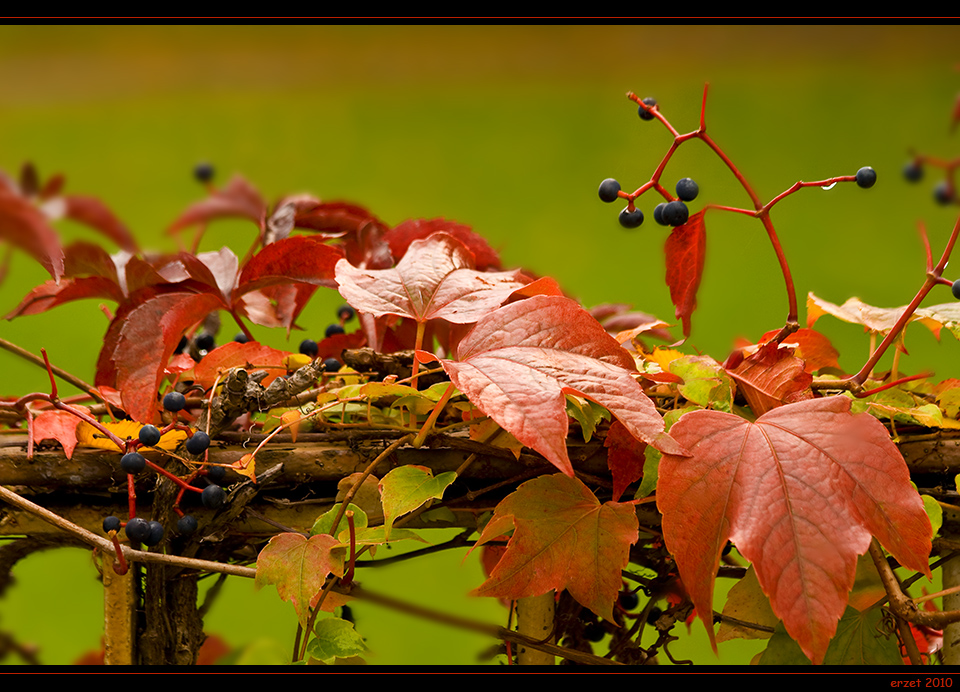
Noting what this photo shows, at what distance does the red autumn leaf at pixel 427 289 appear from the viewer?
1.21 ft

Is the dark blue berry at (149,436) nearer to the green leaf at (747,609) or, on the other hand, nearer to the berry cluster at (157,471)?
the berry cluster at (157,471)

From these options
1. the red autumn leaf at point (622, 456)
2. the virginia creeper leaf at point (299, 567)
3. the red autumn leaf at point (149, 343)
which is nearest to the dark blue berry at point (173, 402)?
the red autumn leaf at point (149, 343)

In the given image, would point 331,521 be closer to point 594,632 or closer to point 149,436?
point 149,436

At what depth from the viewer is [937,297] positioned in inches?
49.8

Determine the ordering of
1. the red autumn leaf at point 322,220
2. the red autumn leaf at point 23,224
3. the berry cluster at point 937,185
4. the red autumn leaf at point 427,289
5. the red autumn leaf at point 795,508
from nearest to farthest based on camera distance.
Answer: the red autumn leaf at point 23,224, the red autumn leaf at point 795,508, the red autumn leaf at point 427,289, the berry cluster at point 937,185, the red autumn leaf at point 322,220

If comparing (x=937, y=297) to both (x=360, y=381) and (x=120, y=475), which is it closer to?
(x=360, y=381)

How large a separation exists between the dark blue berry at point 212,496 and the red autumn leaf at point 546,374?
0.14m

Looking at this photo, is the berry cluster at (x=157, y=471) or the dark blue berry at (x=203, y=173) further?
the dark blue berry at (x=203, y=173)

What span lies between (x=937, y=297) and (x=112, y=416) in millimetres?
1307

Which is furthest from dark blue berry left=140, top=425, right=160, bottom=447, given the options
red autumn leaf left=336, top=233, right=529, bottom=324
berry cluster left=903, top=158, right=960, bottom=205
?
berry cluster left=903, top=158, right=960, bottom=205

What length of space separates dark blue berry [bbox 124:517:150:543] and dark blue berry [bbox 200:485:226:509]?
0.03 meters

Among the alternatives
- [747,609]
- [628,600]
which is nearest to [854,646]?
[747,609]

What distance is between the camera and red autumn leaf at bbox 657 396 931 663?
0.88 ft
